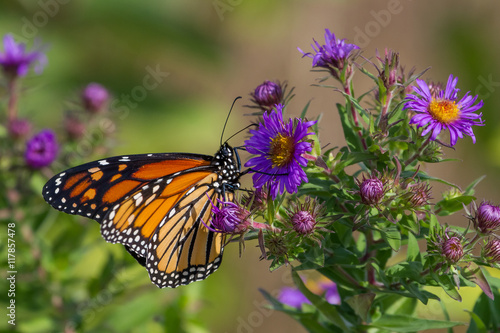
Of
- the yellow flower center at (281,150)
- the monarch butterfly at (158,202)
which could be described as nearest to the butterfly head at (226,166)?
the monarch butterfly at (158,202)

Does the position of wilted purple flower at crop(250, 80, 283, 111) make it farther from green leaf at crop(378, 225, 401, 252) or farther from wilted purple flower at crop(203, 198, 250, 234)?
green leaf at crop(378, 225, 401, 252)

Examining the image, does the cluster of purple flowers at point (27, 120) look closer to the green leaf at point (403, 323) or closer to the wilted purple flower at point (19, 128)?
Result: the wilted purple flower at point (19, 128)

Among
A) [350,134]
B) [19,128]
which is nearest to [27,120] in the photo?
[19,128]

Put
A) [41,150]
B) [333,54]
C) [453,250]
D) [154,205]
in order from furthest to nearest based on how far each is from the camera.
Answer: [41,150] → [154,205] → [333,54] → [453,250]

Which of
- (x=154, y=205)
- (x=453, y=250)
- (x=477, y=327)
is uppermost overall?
(x=154, y=205)

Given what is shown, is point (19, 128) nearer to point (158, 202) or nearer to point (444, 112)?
point (158, 202)

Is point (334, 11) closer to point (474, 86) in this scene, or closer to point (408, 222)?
point (474, 86)
